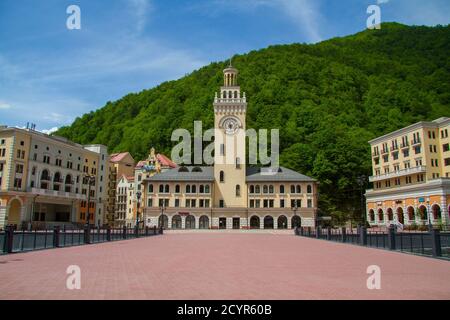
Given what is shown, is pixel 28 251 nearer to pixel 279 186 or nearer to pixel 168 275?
pixel 168 275

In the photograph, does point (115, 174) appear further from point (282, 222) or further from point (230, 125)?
point (282, 222)

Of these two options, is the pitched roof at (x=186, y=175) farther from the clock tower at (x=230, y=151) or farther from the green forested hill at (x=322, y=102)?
the green forested hill at (x=322, y=102)

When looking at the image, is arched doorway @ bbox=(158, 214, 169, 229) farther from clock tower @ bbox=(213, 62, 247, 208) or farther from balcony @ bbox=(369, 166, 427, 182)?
balcony @ bbox=(369, 166, 427, 182)

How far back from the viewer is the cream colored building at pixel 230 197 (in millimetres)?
66125

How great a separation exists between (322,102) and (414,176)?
42.6 metres

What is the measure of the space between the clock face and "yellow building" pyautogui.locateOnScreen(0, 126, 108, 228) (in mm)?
26998

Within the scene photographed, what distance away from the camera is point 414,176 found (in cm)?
5838

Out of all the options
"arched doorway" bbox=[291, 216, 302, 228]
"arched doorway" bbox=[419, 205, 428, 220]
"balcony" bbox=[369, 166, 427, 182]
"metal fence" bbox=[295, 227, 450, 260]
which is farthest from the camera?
"arched doorway" bbox=[291, 216, 302, 228]

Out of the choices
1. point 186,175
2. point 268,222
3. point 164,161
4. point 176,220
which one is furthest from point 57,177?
point 268,222

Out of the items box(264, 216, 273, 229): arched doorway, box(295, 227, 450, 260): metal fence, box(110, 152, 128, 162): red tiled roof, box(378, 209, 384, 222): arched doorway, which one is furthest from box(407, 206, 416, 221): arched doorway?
box(110, 152, 128, 162): red tiled roof

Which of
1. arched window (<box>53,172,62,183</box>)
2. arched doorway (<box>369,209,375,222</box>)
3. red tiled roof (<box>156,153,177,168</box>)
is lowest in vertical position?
arched doorway (<box>369,209,375,222</box>)

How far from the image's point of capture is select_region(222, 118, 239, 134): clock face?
71.5 meters

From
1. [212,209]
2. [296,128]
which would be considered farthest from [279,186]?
[296,128]

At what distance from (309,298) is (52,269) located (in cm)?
830
